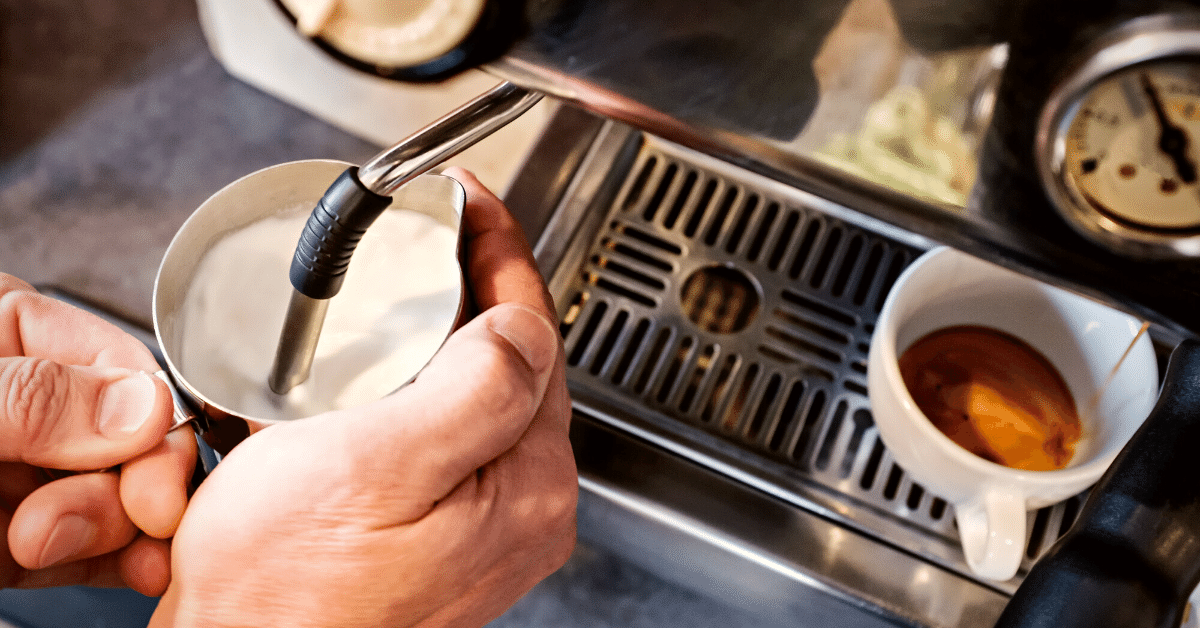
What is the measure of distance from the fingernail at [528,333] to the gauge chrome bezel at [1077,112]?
7.6 inches

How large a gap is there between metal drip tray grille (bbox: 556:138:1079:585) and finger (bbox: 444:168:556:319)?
9cm

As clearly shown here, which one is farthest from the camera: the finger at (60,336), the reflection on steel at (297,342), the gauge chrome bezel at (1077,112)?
the finger at (60,336)

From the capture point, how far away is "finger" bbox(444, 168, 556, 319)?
1.25 ft

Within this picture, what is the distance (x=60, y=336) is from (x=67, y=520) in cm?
12

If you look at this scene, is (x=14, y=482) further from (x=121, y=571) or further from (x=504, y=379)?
(x=504, y=379)

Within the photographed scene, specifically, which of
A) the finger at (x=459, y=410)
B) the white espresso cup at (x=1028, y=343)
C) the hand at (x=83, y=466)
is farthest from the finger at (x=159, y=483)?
the white espresso cup at (x=1028, y=343)

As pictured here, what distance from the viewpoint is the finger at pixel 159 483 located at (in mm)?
352

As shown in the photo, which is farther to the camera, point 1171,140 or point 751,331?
point 751,331

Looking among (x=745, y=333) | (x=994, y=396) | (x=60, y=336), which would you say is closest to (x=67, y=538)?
(x=60, y=336)

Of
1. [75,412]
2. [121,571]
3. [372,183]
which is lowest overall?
[121,571]

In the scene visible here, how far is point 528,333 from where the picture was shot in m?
0.34

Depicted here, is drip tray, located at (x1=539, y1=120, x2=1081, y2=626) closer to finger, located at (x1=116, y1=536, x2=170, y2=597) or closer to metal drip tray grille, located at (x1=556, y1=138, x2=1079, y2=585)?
metal drip tray grille, located at (x1=556, y1=138, x2=1079, y2=585)

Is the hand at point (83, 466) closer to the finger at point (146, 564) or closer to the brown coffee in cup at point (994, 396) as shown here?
the finger at point (146, 564)

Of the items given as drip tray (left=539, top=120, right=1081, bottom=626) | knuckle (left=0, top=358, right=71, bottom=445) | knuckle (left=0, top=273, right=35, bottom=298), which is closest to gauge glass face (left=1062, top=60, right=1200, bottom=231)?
drip tray (left=539, top=120, right=1081, bottom=626)
